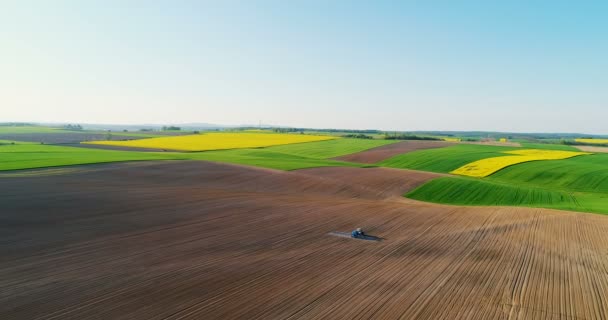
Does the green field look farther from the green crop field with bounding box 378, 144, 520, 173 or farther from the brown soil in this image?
the brown soil

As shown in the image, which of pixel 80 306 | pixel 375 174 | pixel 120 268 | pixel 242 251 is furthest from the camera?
pixel 375 174

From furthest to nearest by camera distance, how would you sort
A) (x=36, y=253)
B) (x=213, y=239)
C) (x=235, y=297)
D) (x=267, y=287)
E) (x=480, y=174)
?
(x=480, y=174), (x=213, y=239), (x=36, y=253), (x=267, y=287), (x=235, y=297)

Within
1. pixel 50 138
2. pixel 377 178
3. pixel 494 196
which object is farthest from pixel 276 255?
pixel 50 138

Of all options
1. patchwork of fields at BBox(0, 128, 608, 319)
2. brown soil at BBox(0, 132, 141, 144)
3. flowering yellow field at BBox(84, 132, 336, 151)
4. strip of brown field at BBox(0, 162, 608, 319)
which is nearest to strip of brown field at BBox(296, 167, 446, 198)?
patchwork of fields at BBox(0, 128, 608, 319)

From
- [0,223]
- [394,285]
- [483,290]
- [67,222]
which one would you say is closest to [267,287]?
[394,285]

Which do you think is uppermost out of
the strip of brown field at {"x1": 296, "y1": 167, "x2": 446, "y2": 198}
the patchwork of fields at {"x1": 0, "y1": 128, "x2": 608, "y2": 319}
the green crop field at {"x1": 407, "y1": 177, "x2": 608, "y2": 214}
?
the patchwork of fields at {"x1": 0, "y1": 128, "x2": 608, "y2": 319}

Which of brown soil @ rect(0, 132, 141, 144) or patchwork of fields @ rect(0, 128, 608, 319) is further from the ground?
patchwork of fields @ rect(0, 128, 608, 319)

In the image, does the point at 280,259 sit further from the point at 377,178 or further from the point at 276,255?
the point at 377,178

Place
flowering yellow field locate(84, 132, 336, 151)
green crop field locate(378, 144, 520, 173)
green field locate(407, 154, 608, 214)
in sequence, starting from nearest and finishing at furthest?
green field locate(407, 154, 608, 214) → green crop field locate(378, 144, 520, 173) → flowering yellow field locate(84, 132, 336, 151)

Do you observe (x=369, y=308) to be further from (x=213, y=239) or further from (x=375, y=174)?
(x=375, y=174)
